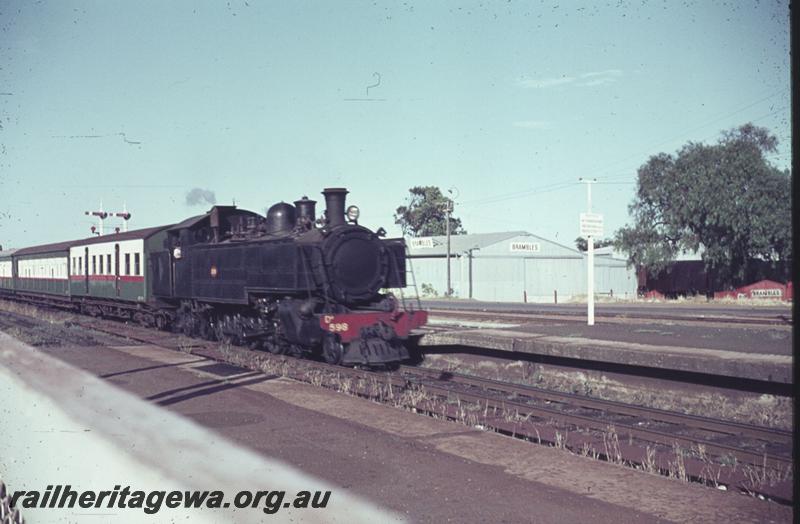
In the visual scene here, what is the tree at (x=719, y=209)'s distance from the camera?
1457 inches

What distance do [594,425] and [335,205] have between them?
7496 mm

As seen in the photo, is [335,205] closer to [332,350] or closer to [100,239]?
[332,350]

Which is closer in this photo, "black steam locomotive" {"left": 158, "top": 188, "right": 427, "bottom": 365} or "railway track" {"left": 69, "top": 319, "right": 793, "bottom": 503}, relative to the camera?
"railway track" {"left": 69, "top": 319, "right": 793, "bottom": 503}

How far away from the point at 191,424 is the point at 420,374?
583 cm

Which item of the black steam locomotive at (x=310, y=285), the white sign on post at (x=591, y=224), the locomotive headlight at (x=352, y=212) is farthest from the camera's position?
the white sign on post at (x=591, y=224)

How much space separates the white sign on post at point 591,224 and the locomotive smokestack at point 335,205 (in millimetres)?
8267

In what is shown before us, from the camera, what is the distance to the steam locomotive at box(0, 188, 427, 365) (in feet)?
43.7

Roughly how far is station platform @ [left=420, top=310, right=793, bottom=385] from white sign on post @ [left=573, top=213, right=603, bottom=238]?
2928mm

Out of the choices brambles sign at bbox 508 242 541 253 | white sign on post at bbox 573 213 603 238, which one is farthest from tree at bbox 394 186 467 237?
white sign on post at bbox 573 213 603 238

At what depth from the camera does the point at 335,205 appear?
47.4 feet

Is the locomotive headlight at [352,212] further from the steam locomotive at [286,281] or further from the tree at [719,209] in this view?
the tree at [719,209]

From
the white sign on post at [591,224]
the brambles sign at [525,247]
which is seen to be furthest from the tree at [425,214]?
the white sign on post at [591,224]

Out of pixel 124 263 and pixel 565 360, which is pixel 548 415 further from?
pixel 124 263

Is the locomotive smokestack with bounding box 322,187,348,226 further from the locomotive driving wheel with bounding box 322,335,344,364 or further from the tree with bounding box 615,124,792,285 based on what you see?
the tree with bounding box 615,124,792,285
